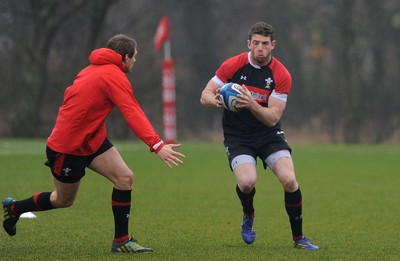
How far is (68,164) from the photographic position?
7.59 m

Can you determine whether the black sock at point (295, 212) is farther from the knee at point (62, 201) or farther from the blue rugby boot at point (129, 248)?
the knee at point (62, 201)

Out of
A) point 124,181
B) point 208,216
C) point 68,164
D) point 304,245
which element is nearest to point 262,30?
point 124,181

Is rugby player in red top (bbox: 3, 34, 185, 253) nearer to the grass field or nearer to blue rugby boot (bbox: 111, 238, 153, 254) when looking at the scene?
blue rugby boot (bbox: 111, 238, 153, 254)

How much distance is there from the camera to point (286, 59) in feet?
134

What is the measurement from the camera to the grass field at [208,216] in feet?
25.9

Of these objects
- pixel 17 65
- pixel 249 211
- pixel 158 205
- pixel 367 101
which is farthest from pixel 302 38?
pixel 249 211

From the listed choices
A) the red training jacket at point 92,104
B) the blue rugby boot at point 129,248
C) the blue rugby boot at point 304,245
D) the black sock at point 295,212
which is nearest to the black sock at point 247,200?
the black sock at point 295,212

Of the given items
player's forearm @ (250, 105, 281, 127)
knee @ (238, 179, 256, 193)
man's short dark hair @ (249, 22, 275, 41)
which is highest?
man's short dark hair @ (249, 22, 275, 41)

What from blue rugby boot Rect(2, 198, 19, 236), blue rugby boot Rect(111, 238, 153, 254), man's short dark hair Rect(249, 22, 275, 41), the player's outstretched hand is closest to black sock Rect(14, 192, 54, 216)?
blue rugby boot Rect(2, 198, 19, 236)

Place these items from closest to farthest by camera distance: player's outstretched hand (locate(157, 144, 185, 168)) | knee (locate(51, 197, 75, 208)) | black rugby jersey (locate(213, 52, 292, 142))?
player's outstretched hand (locate(157, 144, 185, 168))
knee (locate(51, 197, 75, 208))
black rugby jersey (locate(213, 52, 292, 142))

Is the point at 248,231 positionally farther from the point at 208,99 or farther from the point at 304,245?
the point at 208,99

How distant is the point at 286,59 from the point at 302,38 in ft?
7.82

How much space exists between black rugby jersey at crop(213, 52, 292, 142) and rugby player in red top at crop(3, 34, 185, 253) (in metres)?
1.15

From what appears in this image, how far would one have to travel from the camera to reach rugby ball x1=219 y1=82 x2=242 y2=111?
798cm
